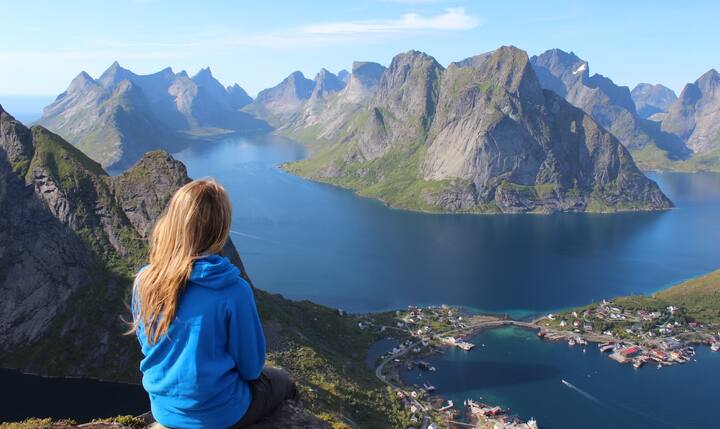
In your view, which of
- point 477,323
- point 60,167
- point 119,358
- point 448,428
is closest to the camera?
point 448,428

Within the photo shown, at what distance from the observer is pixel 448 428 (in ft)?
223

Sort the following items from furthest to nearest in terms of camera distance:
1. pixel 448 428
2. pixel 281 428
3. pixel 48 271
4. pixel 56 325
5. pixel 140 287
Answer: pixel 48 271
pixel 56 325
pixel 448 428
pixel 281 428
pixel 140 287

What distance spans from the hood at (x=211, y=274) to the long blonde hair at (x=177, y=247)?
8cm

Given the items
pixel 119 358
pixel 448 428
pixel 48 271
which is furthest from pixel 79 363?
pixel 448 428

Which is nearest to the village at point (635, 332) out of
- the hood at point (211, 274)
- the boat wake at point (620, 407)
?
the boat wake at point (620, 407)

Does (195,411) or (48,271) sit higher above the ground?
(195,411)

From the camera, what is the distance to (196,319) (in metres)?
6.58

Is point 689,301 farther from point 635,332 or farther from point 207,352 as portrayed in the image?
point 207,352

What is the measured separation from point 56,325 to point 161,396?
277ft

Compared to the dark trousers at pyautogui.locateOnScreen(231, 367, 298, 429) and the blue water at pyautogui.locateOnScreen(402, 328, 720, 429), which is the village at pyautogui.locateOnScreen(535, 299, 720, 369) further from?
the dark trousers at pyautogui.locateOnScreen(231, 367, 298, 429)

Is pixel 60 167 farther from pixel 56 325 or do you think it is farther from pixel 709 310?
pixel 709 310

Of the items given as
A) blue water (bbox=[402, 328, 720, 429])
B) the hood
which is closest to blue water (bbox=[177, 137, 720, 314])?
blue water (bbox=[402, 328, 720, 429])

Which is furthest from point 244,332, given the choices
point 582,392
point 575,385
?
point 575,385

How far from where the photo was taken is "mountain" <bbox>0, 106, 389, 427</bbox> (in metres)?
73.6
